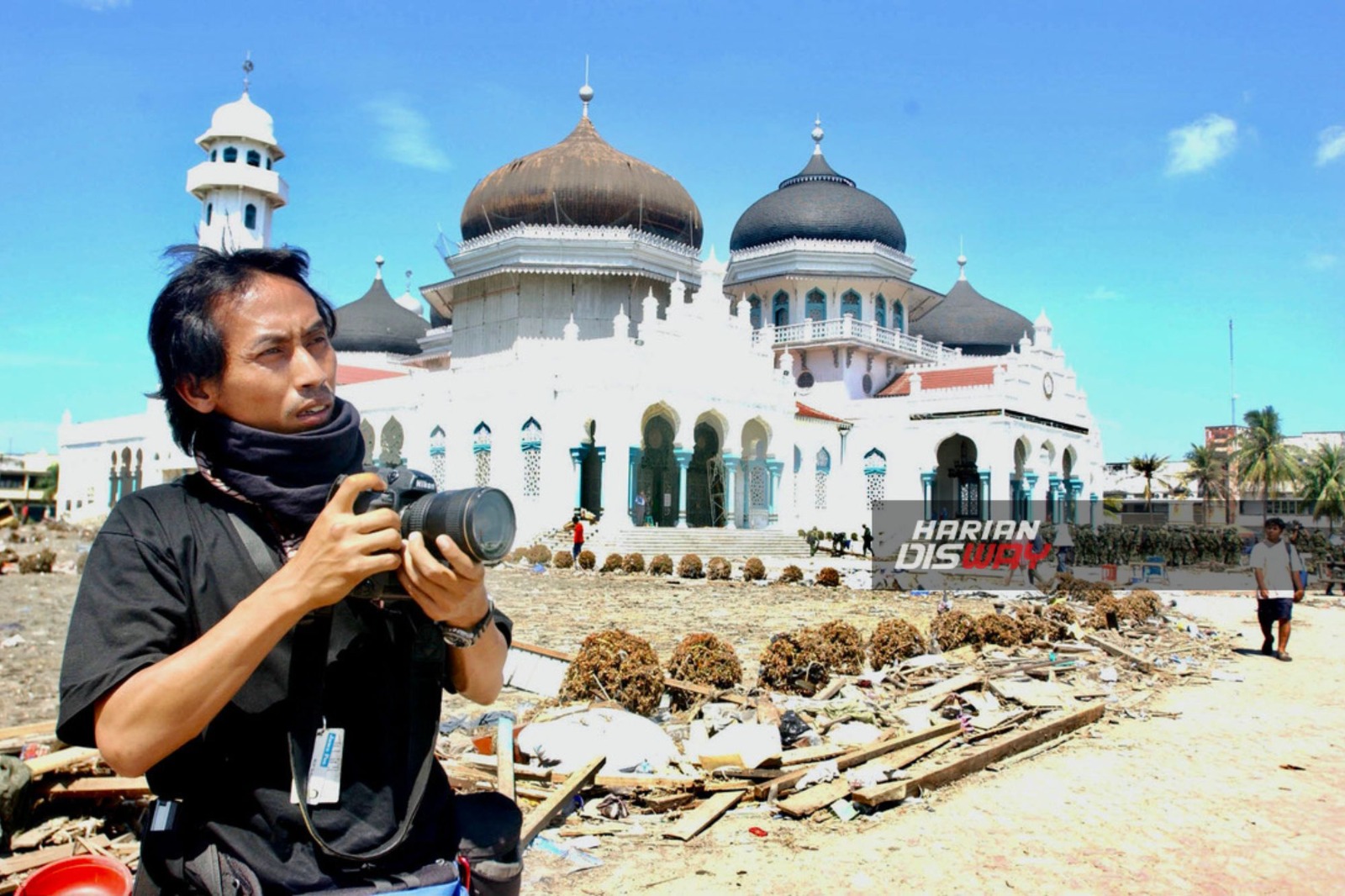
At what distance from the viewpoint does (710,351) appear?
2739 cm

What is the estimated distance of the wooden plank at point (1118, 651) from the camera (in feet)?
33.2

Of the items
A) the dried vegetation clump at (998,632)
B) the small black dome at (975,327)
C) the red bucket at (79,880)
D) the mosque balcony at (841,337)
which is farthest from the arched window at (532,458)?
the red bucket at (79,880)

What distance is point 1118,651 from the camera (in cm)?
1046

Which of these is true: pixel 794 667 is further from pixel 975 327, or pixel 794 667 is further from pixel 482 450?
pixel 975 327

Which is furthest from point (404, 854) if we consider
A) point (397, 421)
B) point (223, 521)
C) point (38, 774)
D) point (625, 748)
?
point (397, 421)

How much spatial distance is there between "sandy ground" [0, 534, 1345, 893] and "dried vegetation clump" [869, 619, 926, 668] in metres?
2.11

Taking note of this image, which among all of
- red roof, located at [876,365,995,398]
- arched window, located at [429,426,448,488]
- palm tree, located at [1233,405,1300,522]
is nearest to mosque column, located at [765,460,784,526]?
red roof, located at [876,365,995,398]

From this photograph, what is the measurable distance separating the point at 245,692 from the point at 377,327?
41539mm

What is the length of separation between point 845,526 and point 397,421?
14728 mm

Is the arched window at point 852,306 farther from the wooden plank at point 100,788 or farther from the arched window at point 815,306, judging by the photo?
the wooden plank at point 100,788

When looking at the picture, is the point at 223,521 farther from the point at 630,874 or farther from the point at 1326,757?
the point at 1326,757

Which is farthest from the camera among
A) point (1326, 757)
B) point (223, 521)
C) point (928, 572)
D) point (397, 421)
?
point (397, 421)

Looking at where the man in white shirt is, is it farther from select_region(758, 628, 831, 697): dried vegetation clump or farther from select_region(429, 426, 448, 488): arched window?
select_region(429, 426, 448, 488): arched window

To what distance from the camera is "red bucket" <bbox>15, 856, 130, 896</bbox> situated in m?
2.18
